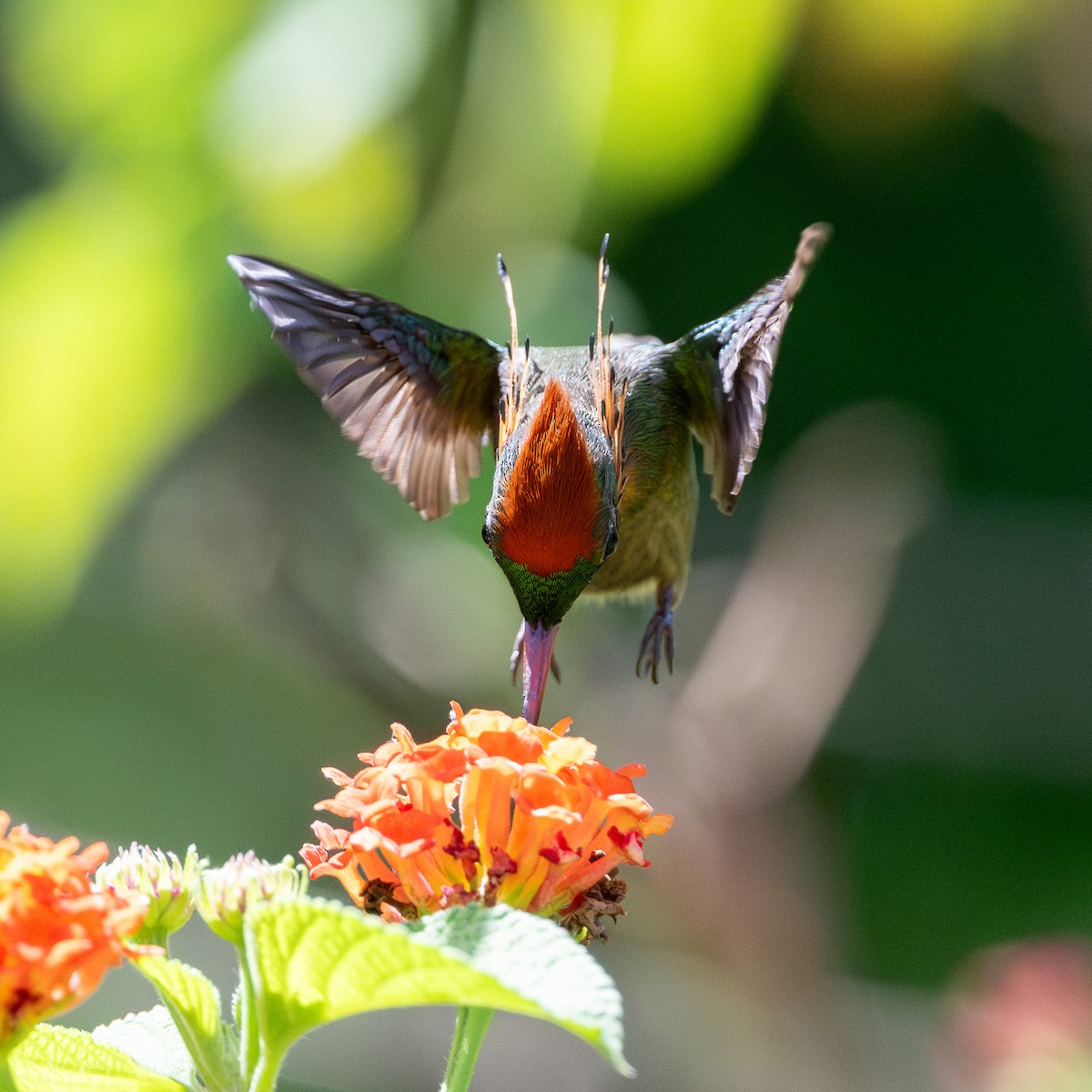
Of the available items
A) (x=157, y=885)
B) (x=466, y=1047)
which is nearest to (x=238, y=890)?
(x=157, y=885)

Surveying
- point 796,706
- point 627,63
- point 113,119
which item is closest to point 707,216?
point 796,706

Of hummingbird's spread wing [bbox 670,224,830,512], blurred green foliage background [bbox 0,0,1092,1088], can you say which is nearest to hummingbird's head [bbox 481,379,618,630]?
hummingbird's spread wing [bbox 670,224,830,512]

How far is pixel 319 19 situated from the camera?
6.08 feet

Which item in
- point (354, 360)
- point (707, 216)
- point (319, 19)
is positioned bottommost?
point (354, 360)

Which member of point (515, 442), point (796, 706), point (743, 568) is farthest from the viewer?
point (743, 568)

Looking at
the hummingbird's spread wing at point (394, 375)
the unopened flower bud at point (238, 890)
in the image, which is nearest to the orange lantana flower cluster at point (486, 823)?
the unopened flower bud at point (238, 890)

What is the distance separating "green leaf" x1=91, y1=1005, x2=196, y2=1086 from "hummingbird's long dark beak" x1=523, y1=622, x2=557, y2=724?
1.25ft

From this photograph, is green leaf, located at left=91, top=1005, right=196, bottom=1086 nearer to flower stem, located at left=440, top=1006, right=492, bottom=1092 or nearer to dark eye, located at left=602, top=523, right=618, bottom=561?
flower stem, located at left=440, top=1006, right=492, bottom=1092

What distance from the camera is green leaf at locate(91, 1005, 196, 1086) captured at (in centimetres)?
92

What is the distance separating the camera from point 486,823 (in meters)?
0.90

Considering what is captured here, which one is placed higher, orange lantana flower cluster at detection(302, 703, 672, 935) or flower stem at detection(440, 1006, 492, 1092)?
orange lantana flower cluster at detection(302, 703, 672, 935)

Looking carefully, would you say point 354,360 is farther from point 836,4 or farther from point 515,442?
point 836,4

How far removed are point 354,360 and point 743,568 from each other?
1.62m

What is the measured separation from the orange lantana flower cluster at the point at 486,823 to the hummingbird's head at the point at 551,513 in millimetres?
318
